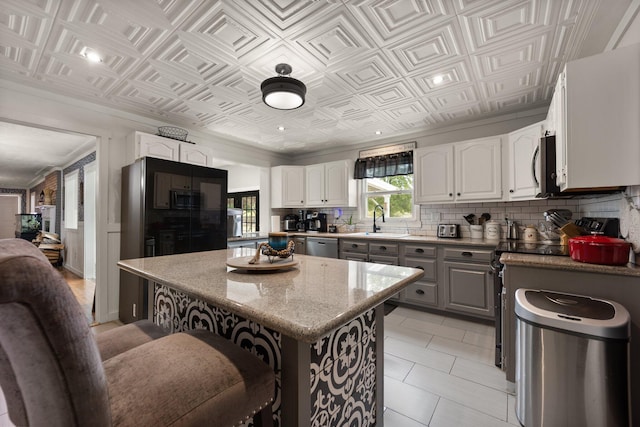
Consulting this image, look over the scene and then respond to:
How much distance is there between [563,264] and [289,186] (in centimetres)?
396

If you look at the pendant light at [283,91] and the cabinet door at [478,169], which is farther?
the cabinet door at [478,169]

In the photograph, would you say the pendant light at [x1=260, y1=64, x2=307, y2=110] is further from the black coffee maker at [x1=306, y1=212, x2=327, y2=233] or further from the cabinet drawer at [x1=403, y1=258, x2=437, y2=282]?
the black coffee maker at [x1=306, y1=212, x2=327, y2=233]

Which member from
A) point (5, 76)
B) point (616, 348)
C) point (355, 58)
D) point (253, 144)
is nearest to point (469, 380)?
point (616, 348)

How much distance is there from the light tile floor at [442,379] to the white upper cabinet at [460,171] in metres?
1.51

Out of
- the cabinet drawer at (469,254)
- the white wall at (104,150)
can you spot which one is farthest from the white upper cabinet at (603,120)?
the white wall at (104,150)

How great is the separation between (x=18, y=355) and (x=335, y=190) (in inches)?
165

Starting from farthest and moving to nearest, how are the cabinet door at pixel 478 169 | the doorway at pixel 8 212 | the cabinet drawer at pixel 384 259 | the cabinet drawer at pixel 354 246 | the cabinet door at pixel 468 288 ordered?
the doorway at pixel 8 212 → the cabinet drawer at pixel 354 246 → the cabinet drawer at pixel 384 259 → the cabinet door at pixel 478 169 → the cabinet door at pixel 468 288

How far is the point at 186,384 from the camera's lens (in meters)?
0.75

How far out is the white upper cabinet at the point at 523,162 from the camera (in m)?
2.71

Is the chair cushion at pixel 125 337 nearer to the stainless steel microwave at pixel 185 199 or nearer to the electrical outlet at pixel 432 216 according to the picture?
the stainless steel microwave at pixel 185 199

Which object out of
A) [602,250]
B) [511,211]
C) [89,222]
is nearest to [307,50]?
[602,250]

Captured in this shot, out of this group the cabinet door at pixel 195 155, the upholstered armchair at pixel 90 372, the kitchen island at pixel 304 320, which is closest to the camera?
the upholstered armchair at pixel 90 372

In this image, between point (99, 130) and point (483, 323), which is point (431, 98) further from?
point (99, 130)

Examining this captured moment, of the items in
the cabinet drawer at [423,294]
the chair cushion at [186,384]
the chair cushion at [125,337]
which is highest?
the chair cushion at [186,384]
